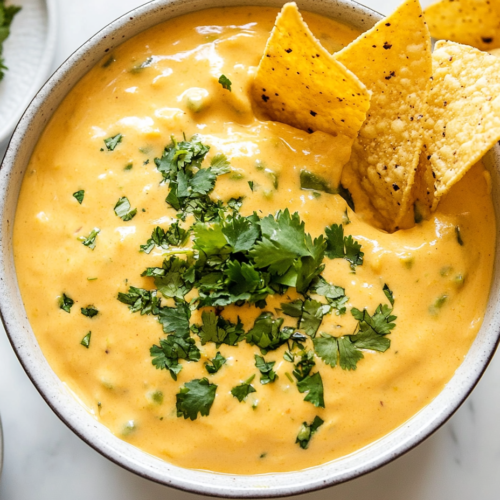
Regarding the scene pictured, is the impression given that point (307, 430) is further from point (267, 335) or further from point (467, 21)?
point (467, 21)

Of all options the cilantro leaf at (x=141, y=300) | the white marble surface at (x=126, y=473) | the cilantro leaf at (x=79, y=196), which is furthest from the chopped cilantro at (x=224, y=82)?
the white marble surface at (x=126, y=473)

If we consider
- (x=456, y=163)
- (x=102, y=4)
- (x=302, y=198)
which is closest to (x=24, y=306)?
(x=302, y=198)

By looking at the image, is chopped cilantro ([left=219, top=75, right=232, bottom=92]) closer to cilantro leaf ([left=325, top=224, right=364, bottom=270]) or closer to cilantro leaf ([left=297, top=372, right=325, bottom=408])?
cilantro leaf ([left=325, top=224, right=364, bottom=270])

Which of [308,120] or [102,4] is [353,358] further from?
[102,4]

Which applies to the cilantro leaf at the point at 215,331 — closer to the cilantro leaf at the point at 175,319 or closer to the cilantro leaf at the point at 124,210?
the cilantro leaf at the point at 175,319

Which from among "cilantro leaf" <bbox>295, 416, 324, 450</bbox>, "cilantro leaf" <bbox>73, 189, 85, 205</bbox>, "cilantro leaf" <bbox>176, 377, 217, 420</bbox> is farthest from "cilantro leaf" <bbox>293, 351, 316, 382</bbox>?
"cilantro leaf" <bbox>73, 189, 85, 205</bbox>

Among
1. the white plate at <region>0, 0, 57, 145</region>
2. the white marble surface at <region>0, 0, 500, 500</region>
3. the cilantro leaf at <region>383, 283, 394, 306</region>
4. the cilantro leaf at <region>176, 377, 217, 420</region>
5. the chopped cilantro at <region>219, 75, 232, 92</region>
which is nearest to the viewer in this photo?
the cilantro leaf at <region>176, 377, 217, 420</region>

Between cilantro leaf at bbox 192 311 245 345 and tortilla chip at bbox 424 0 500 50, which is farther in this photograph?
tortilla chip at bbox 424 0 500 50
